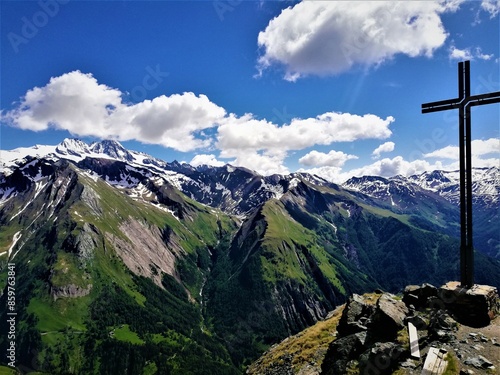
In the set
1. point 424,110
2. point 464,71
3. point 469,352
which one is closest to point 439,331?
point 469,352

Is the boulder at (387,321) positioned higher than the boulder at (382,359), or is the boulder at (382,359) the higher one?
the boulder at (387,321)

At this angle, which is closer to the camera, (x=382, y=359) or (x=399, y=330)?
(x=382, y=359)

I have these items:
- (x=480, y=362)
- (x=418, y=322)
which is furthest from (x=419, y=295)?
(x=480, y=362)

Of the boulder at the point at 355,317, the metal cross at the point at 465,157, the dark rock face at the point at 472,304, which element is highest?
the metal cross at the point at 465,157

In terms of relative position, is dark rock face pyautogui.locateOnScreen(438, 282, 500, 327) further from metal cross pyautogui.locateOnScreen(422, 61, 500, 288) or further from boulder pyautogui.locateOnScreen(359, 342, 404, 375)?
boulder pyautogui.locateOnScreen(359, 342, 404, 375)

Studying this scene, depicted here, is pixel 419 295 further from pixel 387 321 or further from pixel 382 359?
pixel 382 359

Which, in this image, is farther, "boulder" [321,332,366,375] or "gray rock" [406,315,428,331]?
"boulder" [321,332,366,375]

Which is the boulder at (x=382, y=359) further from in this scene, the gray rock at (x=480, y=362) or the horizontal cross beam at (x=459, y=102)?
the horizontal cross beam at (x=459, y=102)

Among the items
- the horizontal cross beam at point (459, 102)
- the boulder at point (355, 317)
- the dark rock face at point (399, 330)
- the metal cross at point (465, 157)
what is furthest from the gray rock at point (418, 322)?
the horizontal cross beam at point (459, 102)

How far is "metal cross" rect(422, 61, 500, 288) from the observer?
27.7m

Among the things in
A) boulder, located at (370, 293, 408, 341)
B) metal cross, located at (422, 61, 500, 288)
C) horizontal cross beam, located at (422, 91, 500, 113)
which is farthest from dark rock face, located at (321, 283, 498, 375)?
horizontal cross beam, located at (422, 91, 500, 113)

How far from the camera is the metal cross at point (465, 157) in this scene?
27.7 m

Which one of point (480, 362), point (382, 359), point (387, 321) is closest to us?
point (480, 362)

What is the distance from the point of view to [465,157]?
28.7 meters
